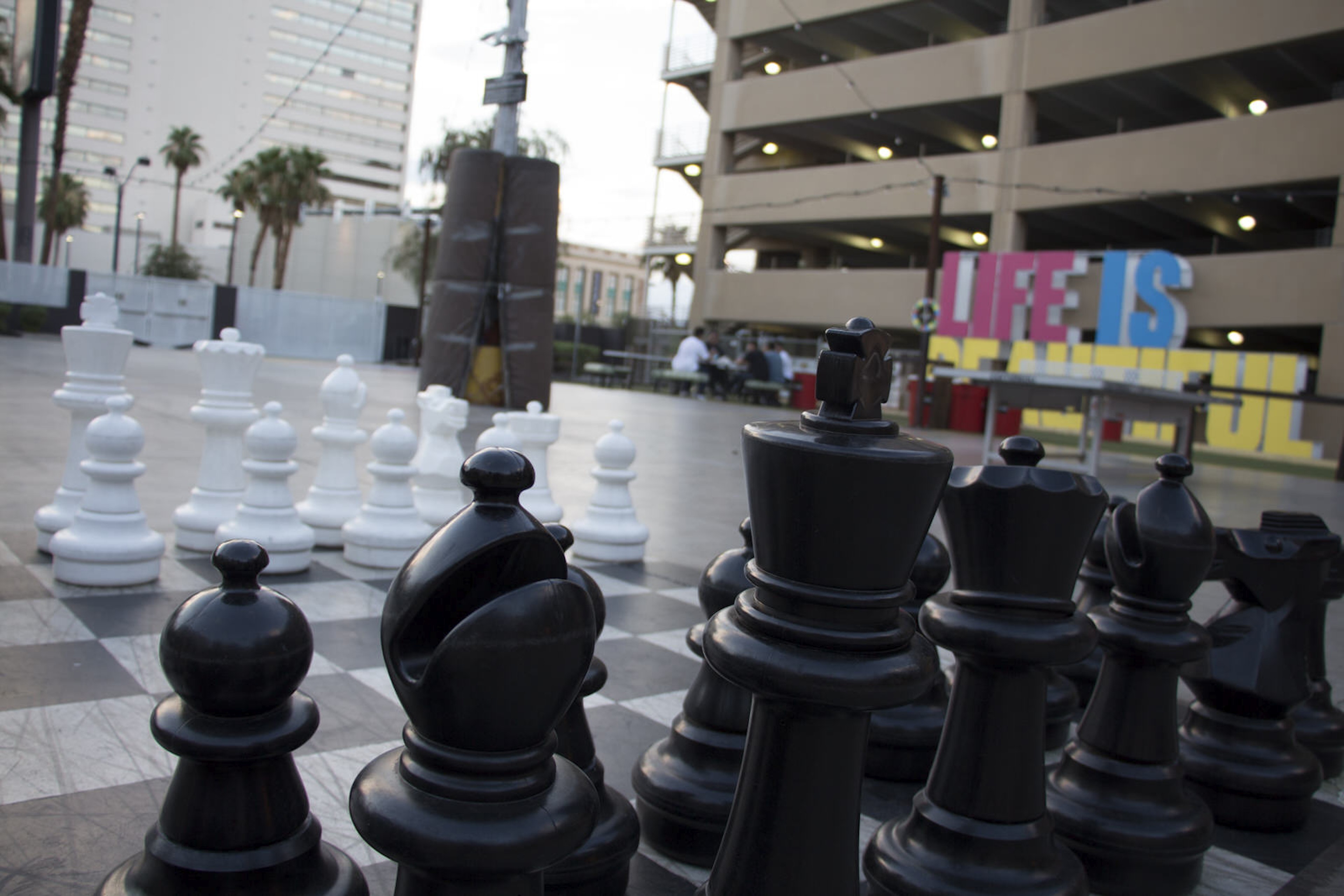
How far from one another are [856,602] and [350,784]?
107 centimetres

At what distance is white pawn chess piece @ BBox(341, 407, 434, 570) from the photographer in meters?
3.21

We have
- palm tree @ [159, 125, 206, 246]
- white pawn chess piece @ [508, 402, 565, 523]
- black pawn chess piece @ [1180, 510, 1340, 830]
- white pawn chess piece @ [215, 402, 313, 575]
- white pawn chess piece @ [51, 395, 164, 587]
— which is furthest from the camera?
palm tree @ [159, 125, 206, 246]

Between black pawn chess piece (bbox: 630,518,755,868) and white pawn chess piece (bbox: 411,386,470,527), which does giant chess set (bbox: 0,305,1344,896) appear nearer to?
black pawn chess piece (bbox: 630,518,755,868)

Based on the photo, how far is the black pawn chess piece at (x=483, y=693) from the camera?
2.75ft

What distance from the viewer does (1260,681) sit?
6.06ft

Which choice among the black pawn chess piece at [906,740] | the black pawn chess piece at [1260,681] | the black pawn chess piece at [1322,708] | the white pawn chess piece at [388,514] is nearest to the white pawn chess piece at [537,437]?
the white pawn chess piece at [388,514]

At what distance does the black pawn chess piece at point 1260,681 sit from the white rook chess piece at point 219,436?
2.78 m

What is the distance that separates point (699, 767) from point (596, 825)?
15.8 inches

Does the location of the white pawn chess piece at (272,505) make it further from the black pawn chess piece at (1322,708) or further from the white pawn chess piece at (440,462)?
the black pawn chess piece at (1322,708)

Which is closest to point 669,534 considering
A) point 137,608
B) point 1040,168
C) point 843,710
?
point 137,608

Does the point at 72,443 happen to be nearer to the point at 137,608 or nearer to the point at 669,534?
the point at 137,608

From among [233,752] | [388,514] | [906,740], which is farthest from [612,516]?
[233,752]

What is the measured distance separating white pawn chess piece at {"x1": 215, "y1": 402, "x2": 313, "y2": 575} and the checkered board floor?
0.32 ft

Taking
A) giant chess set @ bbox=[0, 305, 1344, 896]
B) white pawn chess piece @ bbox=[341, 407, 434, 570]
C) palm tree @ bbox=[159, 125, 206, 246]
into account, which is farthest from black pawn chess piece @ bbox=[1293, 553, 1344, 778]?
palm tree @ bbox=[159, 125, 206, 246]
